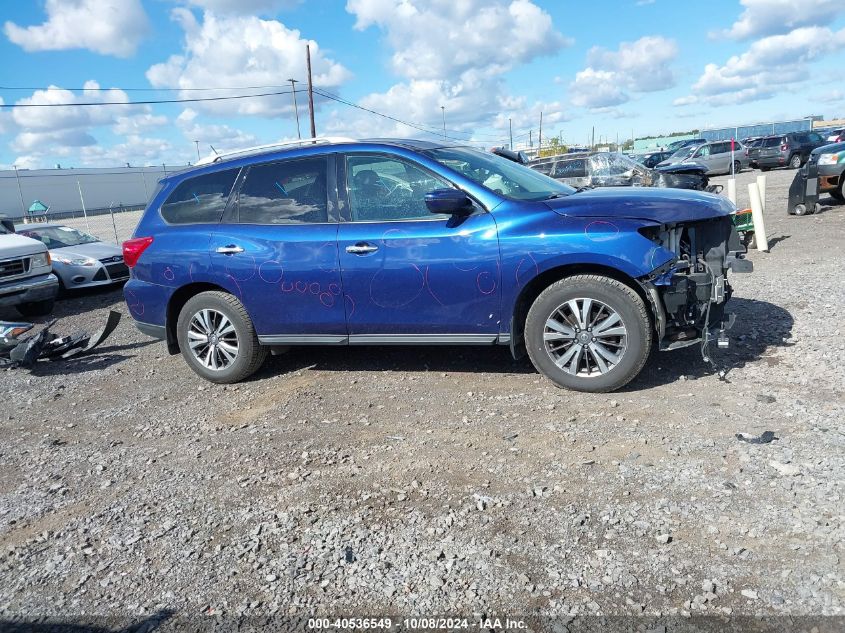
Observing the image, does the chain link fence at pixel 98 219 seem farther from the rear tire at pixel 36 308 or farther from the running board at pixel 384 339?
the running board at pixel 384 339

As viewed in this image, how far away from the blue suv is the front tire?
1 cm

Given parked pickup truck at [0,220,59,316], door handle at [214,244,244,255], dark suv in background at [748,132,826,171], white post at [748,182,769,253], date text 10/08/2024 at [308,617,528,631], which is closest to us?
date text 10/08/2024 at [308,617,528,631]

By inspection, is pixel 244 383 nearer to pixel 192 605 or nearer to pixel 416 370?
pixel 416 370

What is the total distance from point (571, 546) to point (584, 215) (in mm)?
2382

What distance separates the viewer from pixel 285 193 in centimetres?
535

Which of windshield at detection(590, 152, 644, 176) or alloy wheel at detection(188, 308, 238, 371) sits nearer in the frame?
alloy wheel at detection(188, 308, 238, 371)

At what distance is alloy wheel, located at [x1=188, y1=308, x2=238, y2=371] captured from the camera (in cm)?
558

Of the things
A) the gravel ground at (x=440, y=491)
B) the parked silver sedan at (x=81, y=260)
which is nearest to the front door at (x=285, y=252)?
the gravel ground at (x=440, y=491)

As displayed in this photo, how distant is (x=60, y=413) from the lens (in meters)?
5.43

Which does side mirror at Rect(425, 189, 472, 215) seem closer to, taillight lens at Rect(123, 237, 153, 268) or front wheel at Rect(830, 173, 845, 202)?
taillight lens at Rect(123, 237, 153, 268)

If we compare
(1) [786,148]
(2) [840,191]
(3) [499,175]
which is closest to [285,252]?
(3) [499,175]

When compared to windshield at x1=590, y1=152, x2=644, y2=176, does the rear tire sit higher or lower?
lower

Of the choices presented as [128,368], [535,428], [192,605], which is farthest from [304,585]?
[128,368]

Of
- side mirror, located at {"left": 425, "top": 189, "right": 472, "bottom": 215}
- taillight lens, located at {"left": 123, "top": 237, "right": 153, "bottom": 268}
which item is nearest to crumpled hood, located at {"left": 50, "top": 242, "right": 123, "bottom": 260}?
taillight lens, located at {"left": 123, "top": 237, "right": 153, "bottom": 268}
